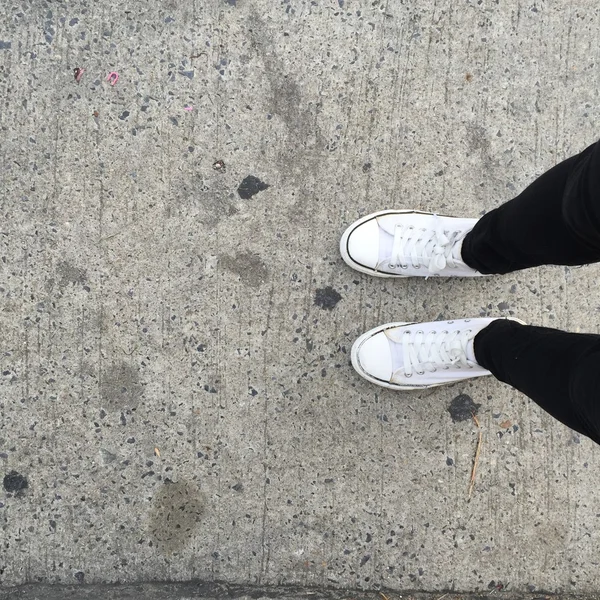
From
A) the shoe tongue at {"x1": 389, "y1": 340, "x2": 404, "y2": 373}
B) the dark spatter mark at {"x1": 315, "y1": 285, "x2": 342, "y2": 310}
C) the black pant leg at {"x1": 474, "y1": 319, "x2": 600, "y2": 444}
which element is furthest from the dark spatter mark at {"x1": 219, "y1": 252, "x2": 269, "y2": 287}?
the black pant leg at {"x1": 474, "y1": 319, "x2": 600, "y2": 444}

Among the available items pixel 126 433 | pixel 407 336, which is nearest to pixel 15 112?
pixel 126 433

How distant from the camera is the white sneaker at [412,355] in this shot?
208cm

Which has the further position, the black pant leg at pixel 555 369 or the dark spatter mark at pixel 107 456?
the dark spatter mark at pixel 107 456

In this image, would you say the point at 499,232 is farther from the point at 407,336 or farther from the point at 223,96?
the point at 223,96

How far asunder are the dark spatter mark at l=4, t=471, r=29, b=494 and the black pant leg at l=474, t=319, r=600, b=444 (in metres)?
1.79

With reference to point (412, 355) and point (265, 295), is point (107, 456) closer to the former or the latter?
point (265, 295)

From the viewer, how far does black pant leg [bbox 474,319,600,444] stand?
1.38 metres

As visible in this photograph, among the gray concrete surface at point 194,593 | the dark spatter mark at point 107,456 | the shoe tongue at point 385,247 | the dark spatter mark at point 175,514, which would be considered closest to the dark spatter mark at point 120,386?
the dark spatter mark at point 107,456

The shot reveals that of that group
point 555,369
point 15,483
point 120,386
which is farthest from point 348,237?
point 15,483

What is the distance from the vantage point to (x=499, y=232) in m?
1.66

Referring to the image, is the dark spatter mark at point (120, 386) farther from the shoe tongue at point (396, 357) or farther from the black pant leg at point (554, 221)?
the black pant leg at point (554, 221)

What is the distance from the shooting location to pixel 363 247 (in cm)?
215

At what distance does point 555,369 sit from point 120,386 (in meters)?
1.56

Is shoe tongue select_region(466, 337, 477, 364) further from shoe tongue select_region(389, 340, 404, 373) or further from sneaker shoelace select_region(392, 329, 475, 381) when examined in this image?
shoe tongue select_region(389, 340, 404, 373)
